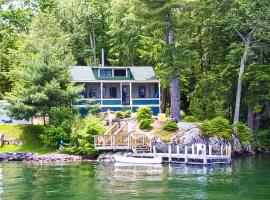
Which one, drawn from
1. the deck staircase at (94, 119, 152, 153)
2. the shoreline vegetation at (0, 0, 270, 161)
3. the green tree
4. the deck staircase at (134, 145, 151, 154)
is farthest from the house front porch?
the deck staircase at (134, 145, 151, 154)

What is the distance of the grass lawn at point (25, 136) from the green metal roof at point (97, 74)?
727 centimetres

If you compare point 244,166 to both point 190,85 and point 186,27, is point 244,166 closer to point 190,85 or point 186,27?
point 186,27

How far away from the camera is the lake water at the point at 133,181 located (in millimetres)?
30750

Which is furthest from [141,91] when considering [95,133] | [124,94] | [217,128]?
[217,128]

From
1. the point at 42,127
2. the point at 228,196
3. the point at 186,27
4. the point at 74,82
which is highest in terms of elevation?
the point at 186,27

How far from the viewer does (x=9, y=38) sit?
7519 centimetres

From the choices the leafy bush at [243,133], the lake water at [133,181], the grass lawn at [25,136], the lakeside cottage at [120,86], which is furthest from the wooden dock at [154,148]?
the lakeside cottage at [120,86]

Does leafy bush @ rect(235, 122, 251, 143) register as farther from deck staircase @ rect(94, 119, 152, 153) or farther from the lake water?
deck staircase @ rect(94, 119, 152, 153)

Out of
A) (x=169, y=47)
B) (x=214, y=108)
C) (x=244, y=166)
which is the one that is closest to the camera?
(x=244, y=166)

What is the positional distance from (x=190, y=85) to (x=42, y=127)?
20085mm

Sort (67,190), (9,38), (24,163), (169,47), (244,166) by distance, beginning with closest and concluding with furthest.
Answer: (67,190) < (244,166) < (24,163) < (169,47) < (9,38)

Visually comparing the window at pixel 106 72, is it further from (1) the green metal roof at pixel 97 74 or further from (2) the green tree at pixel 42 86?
(2) the green tree at pixel 42 86

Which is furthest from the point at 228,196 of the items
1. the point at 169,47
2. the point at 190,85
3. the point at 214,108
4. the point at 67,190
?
the point at 190,85

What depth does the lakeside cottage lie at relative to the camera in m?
60.5
